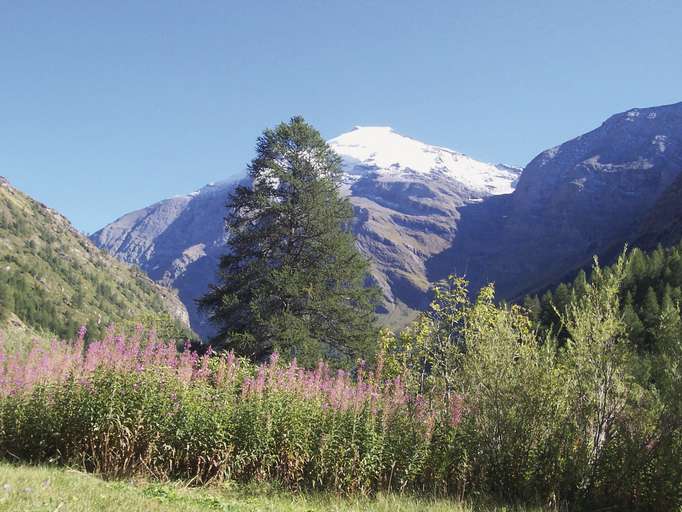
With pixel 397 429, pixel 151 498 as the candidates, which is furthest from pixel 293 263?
pixel 151 498

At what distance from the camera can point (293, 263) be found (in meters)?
22.2

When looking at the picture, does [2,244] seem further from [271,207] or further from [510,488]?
[510,488]

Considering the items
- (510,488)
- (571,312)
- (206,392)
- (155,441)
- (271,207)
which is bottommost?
(510,488)

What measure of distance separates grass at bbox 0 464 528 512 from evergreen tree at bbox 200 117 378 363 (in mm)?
11858

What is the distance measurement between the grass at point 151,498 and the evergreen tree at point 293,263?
11858 mm

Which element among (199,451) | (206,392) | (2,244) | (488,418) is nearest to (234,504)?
(199,451)

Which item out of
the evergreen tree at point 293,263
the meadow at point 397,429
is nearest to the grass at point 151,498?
the meadow at point 397,429

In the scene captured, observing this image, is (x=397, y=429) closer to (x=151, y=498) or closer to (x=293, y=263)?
(x=151, y=498)

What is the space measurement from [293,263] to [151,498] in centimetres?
1580

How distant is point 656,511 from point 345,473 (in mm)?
4429

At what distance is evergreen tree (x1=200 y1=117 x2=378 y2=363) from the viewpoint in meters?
20.7

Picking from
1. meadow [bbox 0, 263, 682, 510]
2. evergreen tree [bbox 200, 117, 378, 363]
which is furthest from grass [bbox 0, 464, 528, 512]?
evergreen tree [bbox 200, 117, 378, 363]

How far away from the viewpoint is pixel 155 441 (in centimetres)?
844

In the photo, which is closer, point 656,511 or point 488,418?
point 656,511
